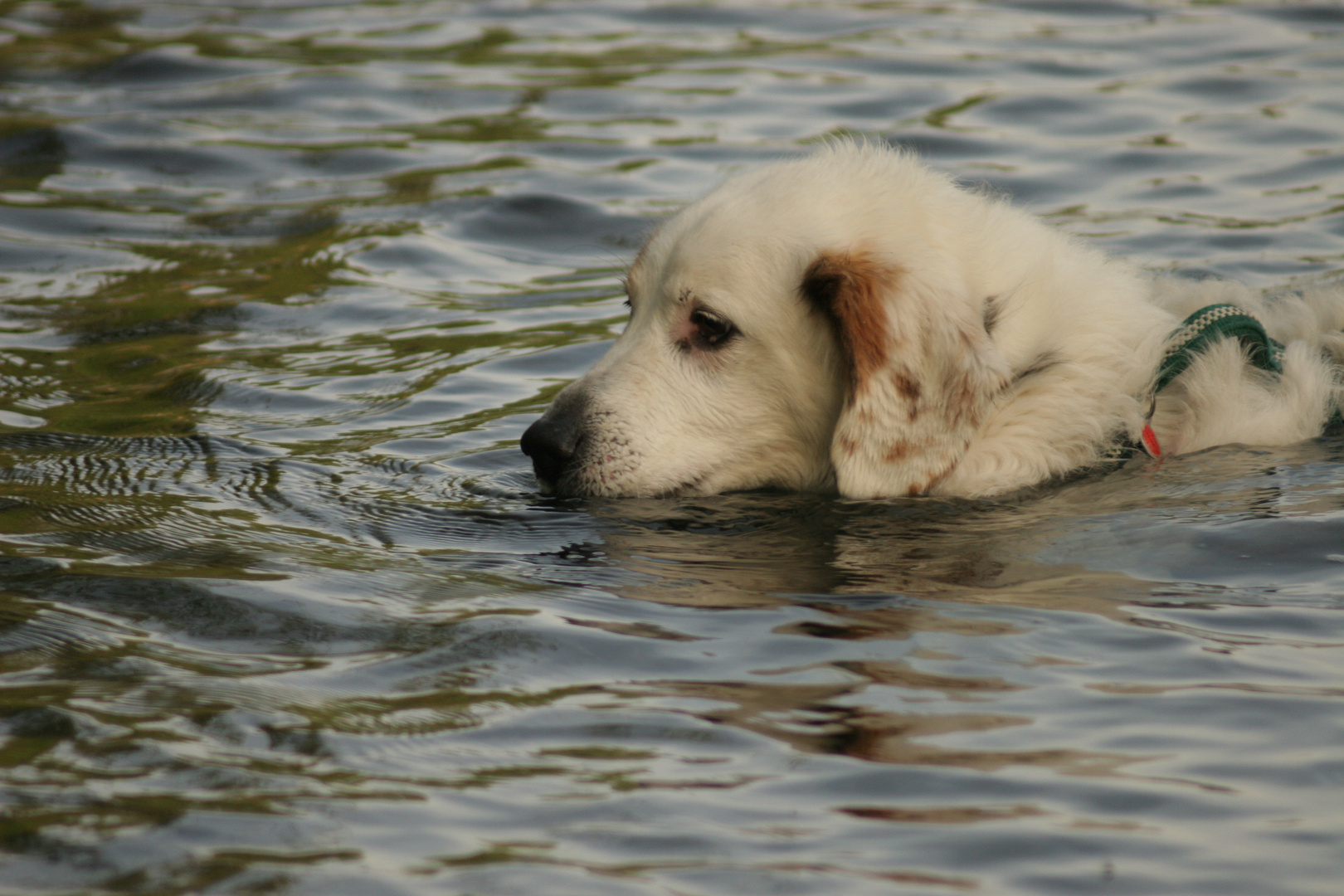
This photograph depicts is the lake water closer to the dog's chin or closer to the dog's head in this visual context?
the dog's chin

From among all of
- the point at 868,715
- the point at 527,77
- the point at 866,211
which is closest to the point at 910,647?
the point at 868,715

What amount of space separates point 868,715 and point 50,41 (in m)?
13.6

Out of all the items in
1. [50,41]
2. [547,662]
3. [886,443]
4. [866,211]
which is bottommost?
[547,662]

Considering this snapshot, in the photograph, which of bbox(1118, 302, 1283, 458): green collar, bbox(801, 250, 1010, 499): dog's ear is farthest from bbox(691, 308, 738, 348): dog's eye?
bbox(1118, 302, 1283, 458): green collar

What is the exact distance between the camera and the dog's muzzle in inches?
210

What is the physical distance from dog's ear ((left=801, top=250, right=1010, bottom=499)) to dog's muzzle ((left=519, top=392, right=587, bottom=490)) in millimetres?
927

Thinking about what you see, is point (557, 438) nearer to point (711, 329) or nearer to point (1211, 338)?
point (711, 329)

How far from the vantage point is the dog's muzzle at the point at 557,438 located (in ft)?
17.5

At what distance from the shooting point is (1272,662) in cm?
374

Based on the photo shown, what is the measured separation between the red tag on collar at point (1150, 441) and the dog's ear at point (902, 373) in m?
0.52

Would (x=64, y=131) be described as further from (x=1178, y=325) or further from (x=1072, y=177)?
(x=1178, y=325)

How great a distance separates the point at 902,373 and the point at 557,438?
1.25 m

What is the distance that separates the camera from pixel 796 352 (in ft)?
17.6

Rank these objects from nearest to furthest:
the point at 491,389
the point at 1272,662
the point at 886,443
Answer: the point at 1272,662 → the point at 886,443 → the point at 491,389
